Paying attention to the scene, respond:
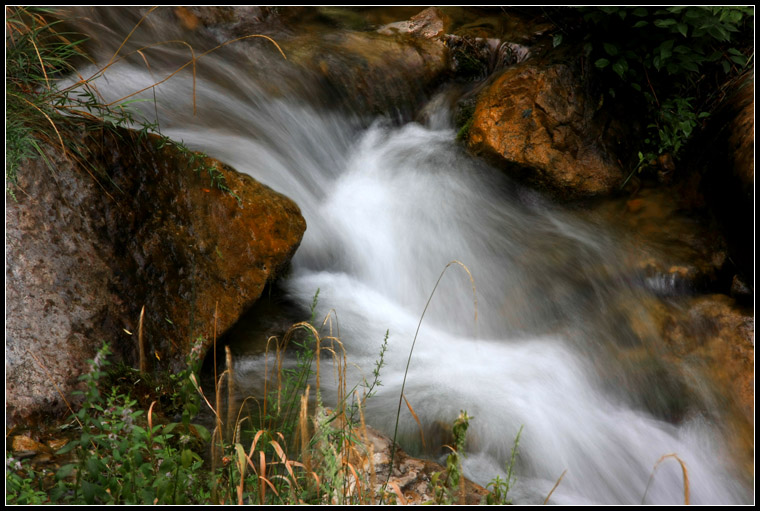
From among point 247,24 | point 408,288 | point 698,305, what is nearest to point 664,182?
point 698,305

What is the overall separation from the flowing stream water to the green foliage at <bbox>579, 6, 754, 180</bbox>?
122 cm

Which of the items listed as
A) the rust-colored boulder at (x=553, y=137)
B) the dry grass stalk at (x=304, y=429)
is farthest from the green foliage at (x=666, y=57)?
the dry grass stalk at (x=304, y=429)

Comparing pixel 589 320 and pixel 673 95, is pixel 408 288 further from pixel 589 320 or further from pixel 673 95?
pixel 673 95

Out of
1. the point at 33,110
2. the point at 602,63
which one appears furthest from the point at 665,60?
the point at 33,110

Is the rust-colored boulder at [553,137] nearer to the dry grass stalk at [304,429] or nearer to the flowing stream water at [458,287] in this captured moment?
the flowing stream water at [458,287]

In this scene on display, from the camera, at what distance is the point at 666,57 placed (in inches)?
172

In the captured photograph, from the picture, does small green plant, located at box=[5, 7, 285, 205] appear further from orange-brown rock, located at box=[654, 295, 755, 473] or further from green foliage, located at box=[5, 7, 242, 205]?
orange-brown rock, located at box=[654, 295, 755, 473]

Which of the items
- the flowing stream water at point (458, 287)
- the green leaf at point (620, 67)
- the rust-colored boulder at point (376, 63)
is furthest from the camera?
the rust-colored boulder at point (376, 63)

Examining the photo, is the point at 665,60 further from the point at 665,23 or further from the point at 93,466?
the point at 93,466

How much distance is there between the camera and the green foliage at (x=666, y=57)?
4.33 metres

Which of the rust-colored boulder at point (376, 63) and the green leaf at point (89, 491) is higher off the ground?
the rust-colored boulder at point (376, 63)

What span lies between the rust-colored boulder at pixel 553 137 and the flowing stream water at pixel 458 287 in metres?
0.24

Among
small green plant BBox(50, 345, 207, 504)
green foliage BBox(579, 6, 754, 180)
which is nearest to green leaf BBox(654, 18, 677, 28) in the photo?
green foliage BBox(579, 6, 754, 180)

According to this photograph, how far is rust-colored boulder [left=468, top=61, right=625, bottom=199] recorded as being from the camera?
4.83 metres
